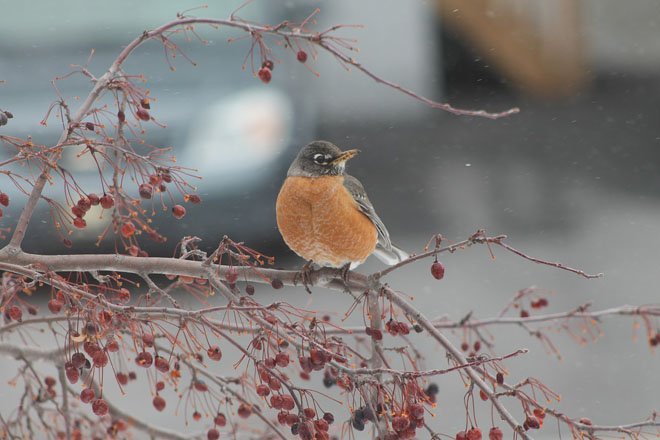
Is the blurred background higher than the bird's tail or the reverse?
higher

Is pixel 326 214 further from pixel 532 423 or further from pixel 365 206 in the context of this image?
pixel 532 423

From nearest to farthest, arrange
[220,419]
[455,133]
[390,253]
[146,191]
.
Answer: [146,191] < [220,419] < [390,253] < [455,133]

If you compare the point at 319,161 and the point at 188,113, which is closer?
the point at 319,161

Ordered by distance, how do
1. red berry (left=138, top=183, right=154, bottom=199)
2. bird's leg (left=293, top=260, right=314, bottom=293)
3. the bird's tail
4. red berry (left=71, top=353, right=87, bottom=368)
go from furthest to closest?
the bird's tail < bird's leg (left=293, top=260, right=314, bottom=293) < red berry (left=138, top=183, right=154, bottom=199) < red berry (left=71, top=353, right=87, bottom=368)

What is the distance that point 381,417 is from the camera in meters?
1.34

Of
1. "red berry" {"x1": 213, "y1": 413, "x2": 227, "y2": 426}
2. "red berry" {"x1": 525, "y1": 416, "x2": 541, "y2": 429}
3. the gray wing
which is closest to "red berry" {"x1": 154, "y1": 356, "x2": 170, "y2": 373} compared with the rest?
"red berry" {"x1": 213, "y1": 413, "x2": 227, "y2": 426}

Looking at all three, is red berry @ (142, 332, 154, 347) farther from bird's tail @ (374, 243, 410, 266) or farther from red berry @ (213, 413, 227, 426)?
bird's tail @ (374, 243, 410, 266)

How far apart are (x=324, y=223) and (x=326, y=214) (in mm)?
23

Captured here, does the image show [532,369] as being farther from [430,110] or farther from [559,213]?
[430,110]

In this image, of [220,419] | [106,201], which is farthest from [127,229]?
[220,419]

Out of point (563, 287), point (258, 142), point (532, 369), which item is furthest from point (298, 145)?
point (563, 287)

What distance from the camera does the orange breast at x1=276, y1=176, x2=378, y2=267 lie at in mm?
1944

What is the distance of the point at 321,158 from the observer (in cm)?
204

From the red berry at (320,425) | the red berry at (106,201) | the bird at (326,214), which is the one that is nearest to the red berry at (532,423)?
the red berry at (320,425)
